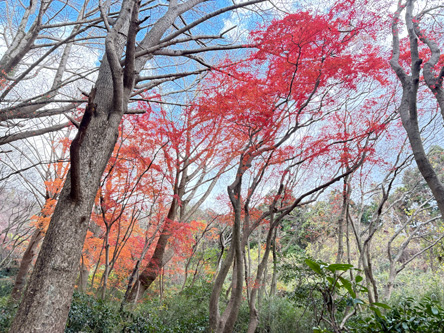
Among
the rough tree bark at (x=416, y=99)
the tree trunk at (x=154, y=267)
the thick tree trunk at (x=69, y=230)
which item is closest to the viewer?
the thick tree trunk at (x=69, y=230)

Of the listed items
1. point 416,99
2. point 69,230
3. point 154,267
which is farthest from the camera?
point 154,267

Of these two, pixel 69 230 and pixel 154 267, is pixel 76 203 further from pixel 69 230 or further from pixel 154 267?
pixel 154 267

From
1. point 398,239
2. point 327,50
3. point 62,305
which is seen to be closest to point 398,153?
point 327,50

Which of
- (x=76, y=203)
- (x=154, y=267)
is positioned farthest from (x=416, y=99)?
(x=154, y=267)

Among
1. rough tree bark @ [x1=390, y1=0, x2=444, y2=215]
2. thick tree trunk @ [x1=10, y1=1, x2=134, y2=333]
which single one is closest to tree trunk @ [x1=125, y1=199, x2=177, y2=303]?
thick tree trunk @ [x1=10, y1=1, x2=134, y2=333]

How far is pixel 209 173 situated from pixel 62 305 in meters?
5.38

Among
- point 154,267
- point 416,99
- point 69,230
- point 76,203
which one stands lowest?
point 154,267

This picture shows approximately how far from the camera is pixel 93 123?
280 cm

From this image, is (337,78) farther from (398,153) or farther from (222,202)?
(222,202)

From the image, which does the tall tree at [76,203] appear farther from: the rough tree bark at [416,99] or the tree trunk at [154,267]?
the tree trunk at [154,267]

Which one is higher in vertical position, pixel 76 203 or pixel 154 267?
pixel 76 203

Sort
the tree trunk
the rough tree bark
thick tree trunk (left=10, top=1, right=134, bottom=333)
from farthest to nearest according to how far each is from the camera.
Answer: the tree trunk < the rough tree bark < thick tree trunk (left=10, top=1, right=134, bottom=333)

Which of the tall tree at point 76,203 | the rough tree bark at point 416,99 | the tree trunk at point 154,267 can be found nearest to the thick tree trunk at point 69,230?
the tall tree at point 76,203

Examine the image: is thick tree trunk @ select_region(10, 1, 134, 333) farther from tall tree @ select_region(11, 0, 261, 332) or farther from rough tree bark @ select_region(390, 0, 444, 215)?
rough tree bark @ select_region(390, 0, 444, 215)
